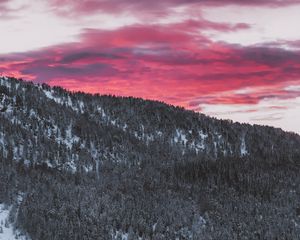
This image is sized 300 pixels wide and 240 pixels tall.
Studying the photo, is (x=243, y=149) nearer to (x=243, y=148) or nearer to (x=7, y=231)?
(x=243, y=148)

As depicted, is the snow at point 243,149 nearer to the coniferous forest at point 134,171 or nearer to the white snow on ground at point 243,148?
the white snow on ground at point 243,148

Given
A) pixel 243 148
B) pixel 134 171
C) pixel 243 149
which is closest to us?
pixel 134 171

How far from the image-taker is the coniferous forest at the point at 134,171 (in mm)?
59656

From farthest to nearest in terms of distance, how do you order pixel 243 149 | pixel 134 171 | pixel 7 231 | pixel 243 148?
pixel 243 148
pixel 243 149
pixel 134 171
pixel 7 231

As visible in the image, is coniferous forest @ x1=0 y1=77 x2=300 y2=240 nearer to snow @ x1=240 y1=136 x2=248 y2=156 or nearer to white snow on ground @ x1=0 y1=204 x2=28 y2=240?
white snow on ground @ x1=0 y1=204 x2=28 y2=240

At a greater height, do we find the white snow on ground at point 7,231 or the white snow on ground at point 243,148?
the white snow on ground at point 243,148

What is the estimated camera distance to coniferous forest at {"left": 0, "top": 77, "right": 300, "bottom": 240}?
196 ft

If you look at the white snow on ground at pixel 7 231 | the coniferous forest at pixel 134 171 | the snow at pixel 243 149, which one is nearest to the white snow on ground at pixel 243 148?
the snow at pixel 243 149

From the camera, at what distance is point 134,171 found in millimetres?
112688

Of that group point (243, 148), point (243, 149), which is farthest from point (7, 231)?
point (243, 148)

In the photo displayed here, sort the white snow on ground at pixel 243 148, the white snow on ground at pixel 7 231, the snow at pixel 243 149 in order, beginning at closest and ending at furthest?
the white snow on ground at pixel 7 231 < the snow at pixel 243 149 < the white snow on ground at pixel 243 148

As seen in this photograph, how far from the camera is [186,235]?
221 ft

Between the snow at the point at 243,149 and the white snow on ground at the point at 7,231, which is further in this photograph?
the snow at the point at 243,149

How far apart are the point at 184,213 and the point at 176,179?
3389cm
